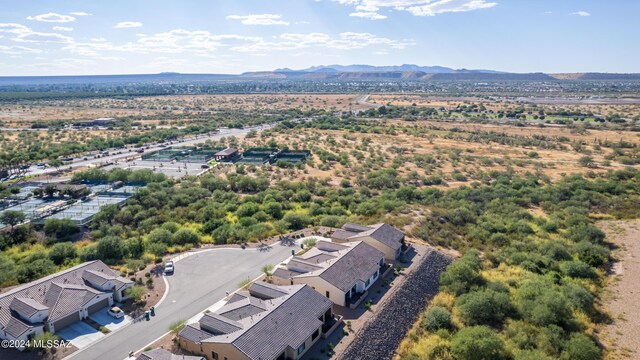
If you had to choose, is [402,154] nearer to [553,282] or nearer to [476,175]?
[476,175]

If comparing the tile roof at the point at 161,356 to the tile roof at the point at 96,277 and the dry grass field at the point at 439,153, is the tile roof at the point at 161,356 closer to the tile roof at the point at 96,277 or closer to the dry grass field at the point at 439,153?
the tile roof at the point at 96,277

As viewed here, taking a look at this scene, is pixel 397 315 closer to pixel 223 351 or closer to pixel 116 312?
pixel 223 351

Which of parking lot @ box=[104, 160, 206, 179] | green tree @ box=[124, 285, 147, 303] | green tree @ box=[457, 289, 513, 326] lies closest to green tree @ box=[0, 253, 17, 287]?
green tree @ box=[124, 285, 147, 303]

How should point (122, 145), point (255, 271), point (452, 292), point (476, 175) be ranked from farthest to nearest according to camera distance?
point (122, 145) → point (476, 175) → point (255, 271) → point (452, 292)

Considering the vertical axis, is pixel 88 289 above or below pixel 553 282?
above

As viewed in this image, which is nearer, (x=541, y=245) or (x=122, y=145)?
(x=541, y=245)

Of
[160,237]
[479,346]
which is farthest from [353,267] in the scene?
[160,237]

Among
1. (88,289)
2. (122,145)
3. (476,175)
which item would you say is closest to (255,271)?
(88,289)

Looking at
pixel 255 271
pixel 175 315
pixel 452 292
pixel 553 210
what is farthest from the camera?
pixel 553 210
